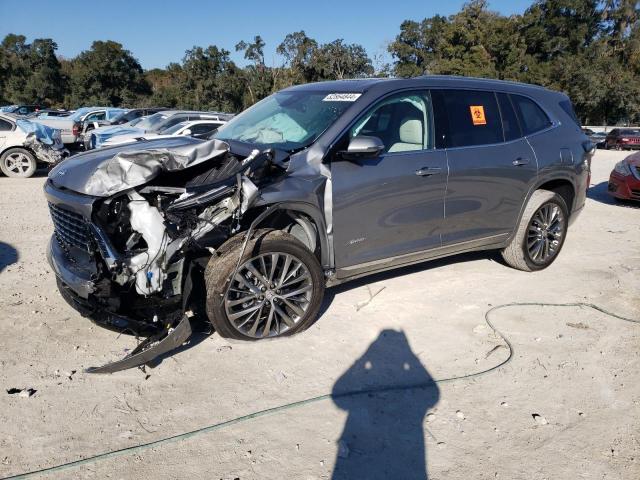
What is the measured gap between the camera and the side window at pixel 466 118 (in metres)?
4.41

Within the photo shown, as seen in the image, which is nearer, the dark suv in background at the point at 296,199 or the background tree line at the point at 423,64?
the dark suv in background at the point at 296,199

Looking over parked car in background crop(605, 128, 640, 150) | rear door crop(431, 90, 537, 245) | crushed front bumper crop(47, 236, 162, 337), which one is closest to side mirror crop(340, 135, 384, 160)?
rear door crop(431, 90, 537, 245)

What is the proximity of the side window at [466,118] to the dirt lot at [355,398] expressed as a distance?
146cm

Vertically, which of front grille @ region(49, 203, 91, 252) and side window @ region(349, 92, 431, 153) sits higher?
side window @ region(349, 92, 431, 153)

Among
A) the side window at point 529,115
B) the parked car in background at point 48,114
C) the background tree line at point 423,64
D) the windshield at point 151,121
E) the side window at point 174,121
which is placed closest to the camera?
the side window at point 529,115

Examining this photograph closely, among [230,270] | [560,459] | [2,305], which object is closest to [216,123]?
[2,305]

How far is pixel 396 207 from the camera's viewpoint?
410 cm

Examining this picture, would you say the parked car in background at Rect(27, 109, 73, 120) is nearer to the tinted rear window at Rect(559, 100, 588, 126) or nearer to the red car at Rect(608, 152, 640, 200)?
the red car at Rect(608, 152, 640, 200)

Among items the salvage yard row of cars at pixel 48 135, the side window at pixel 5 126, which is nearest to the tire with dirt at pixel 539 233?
the salvage yard row of cars at pixel 48 135

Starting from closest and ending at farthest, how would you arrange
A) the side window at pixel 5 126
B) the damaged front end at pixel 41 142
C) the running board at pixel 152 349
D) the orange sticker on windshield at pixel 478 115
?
the running board at pixel 152 349, the orange sticker on windshield at pixel 478 115, the side window at pixel 5 126, the damaged front end at pixel 41 142

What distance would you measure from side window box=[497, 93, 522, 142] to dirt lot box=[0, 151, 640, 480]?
1552 millimetres

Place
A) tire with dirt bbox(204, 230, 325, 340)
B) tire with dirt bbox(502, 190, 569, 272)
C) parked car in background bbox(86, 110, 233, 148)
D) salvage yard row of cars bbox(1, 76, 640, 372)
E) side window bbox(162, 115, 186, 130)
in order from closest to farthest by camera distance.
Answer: salvage yard row of cars bbox(1, 76, 640, 372)
tire with dirt bbox(204, 230, 325, 340)
tire with dirt bbox(502, 190, 569, 272)
parked car in background bbox(86, 110, 233, 148)
side window bbox(162, 115, 186, 130)

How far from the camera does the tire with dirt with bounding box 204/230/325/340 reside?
340cm

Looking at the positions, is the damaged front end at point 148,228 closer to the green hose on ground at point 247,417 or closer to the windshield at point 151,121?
the green hose on ground at point 247,417
